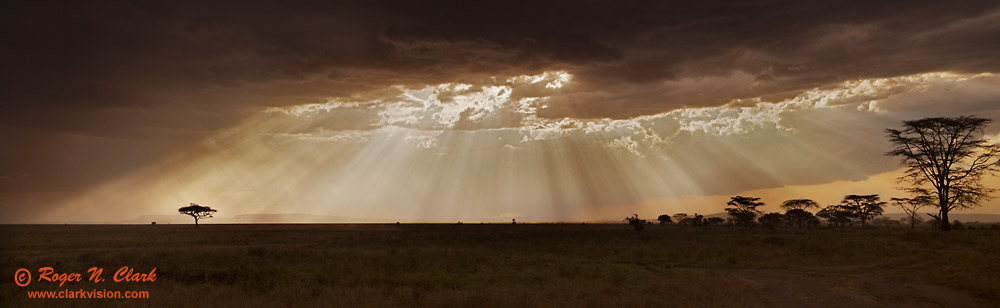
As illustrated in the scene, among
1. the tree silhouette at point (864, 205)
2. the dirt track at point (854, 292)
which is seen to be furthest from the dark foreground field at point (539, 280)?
the tree silhouette at point (864, 205)

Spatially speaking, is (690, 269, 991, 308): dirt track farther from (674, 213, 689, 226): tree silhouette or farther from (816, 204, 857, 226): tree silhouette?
(674, 213, 689, 226): tree silhouette

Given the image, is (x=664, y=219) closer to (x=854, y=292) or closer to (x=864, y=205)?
(x=864, y=205)

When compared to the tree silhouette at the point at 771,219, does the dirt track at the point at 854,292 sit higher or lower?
higher

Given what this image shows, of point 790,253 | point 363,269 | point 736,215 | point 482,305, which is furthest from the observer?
point 736,215

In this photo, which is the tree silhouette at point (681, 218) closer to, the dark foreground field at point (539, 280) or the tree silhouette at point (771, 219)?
the tree silhouette at point (771, 219)

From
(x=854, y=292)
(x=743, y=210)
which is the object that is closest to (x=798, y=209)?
(x=743, y=210)

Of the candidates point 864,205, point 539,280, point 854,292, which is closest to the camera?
point 854,292

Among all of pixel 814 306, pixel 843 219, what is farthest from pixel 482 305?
pixel 843 219

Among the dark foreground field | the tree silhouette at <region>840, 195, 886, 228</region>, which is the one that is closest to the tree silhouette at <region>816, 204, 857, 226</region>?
the tree silhouette at <region>840, 195, 886, 228</region>

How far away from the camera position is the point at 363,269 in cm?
2662

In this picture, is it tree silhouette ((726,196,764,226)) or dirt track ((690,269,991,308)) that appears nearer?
dirt track ((690,269,991,308))

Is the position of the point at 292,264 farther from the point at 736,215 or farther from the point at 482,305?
the point at 736,215

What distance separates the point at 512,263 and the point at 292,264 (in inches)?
472

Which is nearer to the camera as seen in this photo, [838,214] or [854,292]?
[854,292]
